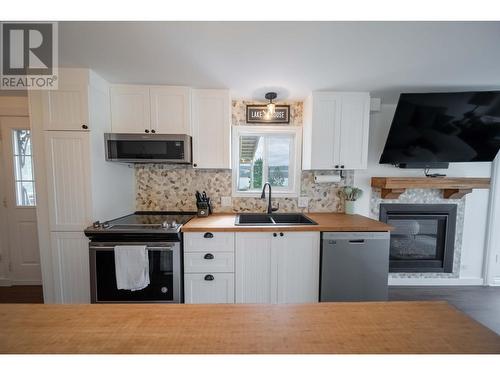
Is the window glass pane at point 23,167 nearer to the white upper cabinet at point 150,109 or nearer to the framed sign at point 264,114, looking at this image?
the white upper cabinet at point 150,109

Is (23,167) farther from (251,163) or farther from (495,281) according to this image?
(495,281)

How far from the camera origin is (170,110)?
2051 millimetres

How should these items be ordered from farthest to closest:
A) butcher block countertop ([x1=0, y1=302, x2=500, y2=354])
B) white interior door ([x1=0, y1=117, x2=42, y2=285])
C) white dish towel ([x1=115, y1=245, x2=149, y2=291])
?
white interior door ([x1=0, y1=117, x2=42, y2=285]) < white dish towel ([x1=115, y1=245, x2=149, y2=291]) < butcher block countertop ([x1=0, y1=302, x2=500, y2=354])

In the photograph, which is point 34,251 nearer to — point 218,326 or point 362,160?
point 218,326

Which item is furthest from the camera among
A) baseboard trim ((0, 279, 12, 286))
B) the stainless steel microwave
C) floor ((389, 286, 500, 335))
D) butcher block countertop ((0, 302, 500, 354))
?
baseboard trim ((0, 279, 12, 286))

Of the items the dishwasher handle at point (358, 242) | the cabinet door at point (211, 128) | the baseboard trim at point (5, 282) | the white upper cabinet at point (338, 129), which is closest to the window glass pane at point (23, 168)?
the baseboard trim at point (5, 282)

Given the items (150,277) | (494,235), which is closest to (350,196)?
(494,235)

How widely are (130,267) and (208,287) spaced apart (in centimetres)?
70

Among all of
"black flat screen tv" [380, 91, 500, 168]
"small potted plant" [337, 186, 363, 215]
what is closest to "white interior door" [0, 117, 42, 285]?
"small potted plant" [337, 186, 363, 215]

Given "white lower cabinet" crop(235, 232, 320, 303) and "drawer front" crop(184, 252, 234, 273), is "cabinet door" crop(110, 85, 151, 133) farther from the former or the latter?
"white lower cabinet" crop(235, 232, 320, 303)

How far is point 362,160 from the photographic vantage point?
218cm

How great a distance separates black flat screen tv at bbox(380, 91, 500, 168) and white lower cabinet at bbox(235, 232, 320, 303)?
58.7 inches

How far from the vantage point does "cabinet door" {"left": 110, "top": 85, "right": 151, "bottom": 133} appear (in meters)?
2.01

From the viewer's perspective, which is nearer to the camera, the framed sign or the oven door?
the oven door
